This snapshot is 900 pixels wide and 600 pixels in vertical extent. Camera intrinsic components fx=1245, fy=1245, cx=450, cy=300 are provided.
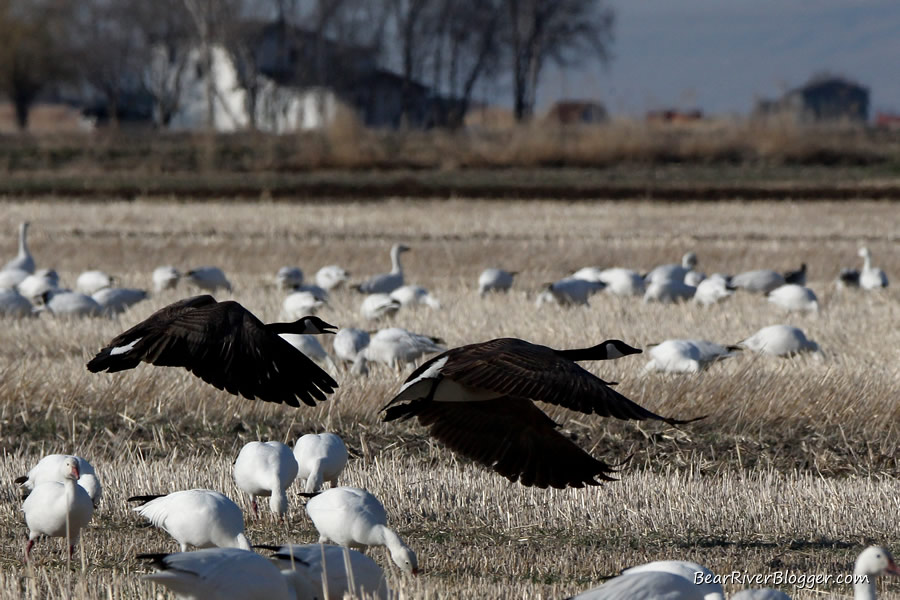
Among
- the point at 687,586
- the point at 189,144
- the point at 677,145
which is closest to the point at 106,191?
the point at 189,144

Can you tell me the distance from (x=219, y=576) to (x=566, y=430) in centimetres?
395

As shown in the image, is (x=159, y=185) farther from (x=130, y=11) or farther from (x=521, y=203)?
(x=130, y=11)

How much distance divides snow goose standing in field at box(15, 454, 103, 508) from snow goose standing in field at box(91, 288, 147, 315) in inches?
228

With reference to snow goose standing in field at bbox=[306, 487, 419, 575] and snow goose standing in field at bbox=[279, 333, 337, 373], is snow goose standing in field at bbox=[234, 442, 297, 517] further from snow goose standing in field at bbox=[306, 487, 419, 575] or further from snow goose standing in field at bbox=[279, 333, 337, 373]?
snow goose standing in field at bbox=[279, 333, 337, 373]

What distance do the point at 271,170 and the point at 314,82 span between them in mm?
22728

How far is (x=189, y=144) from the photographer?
3606 centimetres

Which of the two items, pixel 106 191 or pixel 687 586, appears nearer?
pixel 687 586

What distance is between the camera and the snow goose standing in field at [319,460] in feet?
19.1

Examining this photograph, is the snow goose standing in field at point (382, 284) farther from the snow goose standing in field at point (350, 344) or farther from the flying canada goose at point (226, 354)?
the flying canada goose at point (226, 354)

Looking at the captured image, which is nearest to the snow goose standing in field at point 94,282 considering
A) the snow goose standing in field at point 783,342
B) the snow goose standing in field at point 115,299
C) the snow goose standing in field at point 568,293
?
the snow goose standing in field at point 115,299

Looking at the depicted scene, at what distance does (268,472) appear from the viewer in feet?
17.9

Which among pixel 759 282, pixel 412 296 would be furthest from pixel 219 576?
pixel 759 282

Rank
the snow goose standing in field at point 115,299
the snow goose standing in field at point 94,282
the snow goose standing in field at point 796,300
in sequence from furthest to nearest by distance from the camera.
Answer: the snow goose standing in field at point 94,282, the snow goose standing in field at point 796,300, the snow goose standing in field at point 115,299

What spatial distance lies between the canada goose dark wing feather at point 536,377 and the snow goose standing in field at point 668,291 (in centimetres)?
798
